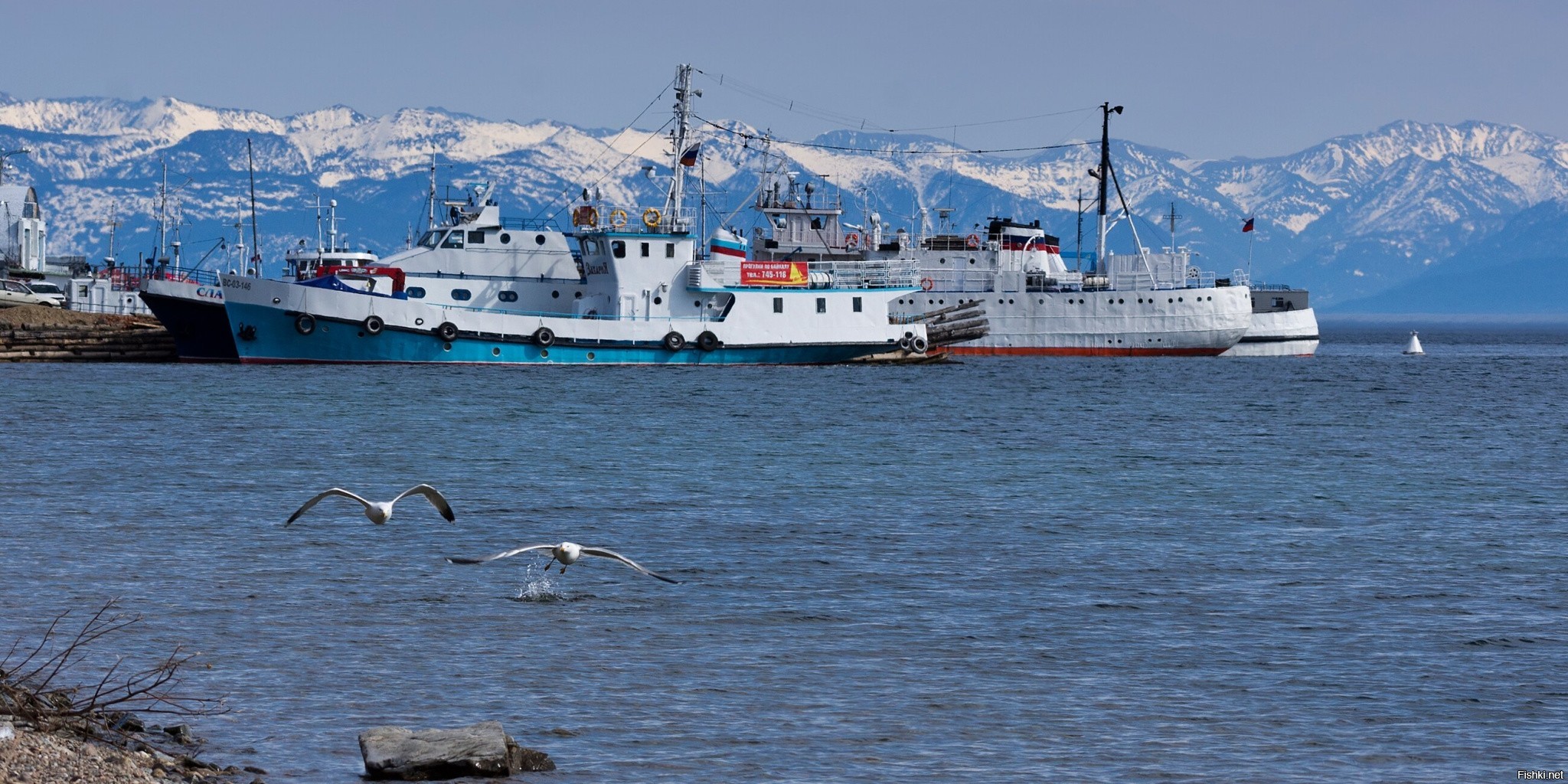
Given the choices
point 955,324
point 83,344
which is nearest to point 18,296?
point 83,344

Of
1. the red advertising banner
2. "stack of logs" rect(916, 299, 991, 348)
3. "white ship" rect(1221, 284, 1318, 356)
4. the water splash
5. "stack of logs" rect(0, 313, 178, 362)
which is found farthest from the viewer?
"white ship" rect(1221, 284, 1318, 356)

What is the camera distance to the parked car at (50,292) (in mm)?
84856

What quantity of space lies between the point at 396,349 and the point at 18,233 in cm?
6030

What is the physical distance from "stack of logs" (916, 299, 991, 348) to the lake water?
32.4 metres

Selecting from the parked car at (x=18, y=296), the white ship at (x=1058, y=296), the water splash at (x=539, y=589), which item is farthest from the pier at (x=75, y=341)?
the water splash at (x=539, y=589)

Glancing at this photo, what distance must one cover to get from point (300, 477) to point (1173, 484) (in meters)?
16.4

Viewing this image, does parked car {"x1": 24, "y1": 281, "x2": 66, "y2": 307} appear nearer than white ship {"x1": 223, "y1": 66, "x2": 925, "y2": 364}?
No

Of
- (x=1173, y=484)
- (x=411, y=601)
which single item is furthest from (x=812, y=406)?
(x=411, y=601)

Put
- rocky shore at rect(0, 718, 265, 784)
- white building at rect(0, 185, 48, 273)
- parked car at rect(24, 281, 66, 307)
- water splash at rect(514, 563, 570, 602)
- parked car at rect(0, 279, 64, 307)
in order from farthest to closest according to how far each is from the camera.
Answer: white building at rect(0, 185, 48, 273)
parked car at rect(24, 281, 66, 307)
parked car at rect(0, 279, 64, 307)
water splash at rect(514, 563, 570, 602)
rocky shore at rect(0, 718, 265, 784)

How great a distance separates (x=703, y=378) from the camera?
65.4 metres

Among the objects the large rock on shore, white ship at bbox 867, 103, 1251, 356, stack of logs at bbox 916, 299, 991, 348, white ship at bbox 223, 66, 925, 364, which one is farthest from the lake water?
white ship at bbox 867, 103, 1251, 356

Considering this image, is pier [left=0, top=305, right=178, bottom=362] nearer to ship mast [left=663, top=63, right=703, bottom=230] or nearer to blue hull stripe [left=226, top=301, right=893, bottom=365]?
blue hull stripe [left=226, top=301, right=893, bottom=365]

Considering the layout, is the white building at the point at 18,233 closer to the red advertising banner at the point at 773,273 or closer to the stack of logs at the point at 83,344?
the stack of logs at the point at 83,344

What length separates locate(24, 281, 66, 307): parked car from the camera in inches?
3341
